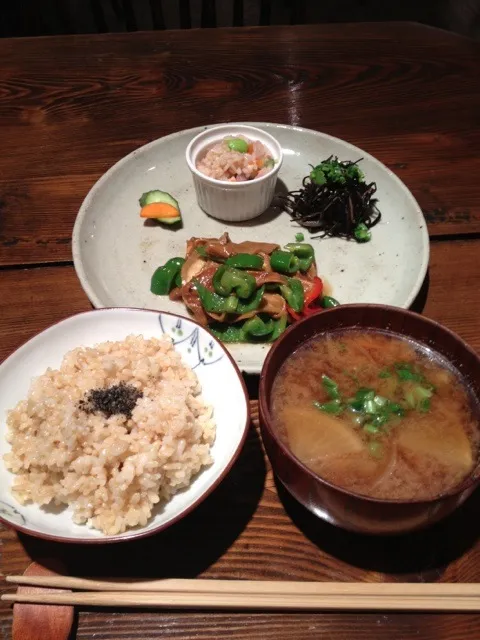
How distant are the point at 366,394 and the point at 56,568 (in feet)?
3.71

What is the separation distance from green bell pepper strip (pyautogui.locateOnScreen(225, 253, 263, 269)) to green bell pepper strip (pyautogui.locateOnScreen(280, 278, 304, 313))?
0.53 feet

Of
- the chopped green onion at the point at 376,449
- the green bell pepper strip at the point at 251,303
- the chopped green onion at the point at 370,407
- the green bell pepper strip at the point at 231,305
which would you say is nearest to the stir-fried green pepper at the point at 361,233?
the green bell pepper strip at the point at 251,303

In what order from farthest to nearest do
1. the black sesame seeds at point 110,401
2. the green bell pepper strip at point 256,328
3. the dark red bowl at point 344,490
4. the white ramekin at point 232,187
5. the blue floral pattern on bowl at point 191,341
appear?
the white ramekin at point 232,187 < the green bell pepper strip at point 256,328 < the blue floral pattern on bowl at point 191,341 < the black sesame seeds at point 110,401 < the dark red bowl at point 344,490

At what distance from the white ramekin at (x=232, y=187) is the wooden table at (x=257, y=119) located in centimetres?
59

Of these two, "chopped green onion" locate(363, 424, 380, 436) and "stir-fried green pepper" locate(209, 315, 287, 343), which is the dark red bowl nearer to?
"chopped green onion" locate(363, 424, 380, 436)

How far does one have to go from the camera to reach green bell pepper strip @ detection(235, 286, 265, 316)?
2.45 meters

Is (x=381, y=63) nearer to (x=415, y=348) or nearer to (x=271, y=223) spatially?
(x=271, y=223)

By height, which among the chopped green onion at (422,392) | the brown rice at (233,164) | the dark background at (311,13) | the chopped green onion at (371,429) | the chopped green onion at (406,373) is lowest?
the chopped green onion at (371,429)

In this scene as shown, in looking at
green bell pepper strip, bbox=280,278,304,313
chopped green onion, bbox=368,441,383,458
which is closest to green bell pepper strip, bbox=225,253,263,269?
green bell pepper strip, bbox=280,278,304,313

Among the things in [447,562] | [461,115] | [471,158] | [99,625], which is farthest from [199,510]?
[461,115]

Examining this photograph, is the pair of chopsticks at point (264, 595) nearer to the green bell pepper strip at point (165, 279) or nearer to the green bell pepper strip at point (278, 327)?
the green bell pepper strip at point (278, 327)

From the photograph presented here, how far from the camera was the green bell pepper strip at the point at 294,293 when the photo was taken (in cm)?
247

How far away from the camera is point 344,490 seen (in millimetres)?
1433

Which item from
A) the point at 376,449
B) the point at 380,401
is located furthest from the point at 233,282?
the point at 376,449
